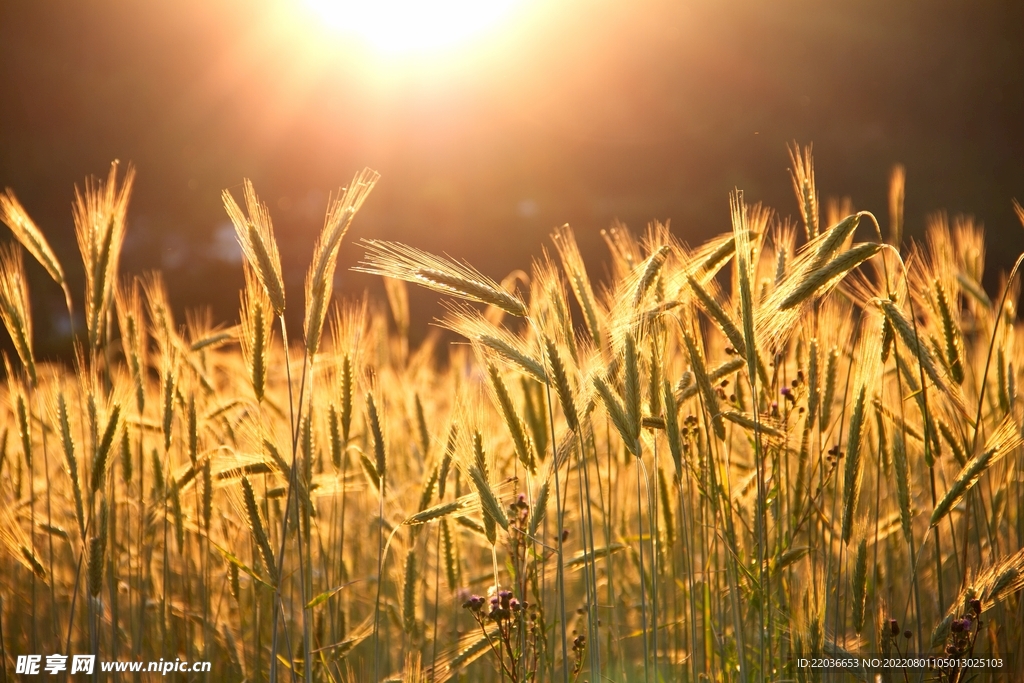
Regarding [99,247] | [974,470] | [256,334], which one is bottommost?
[974,470]

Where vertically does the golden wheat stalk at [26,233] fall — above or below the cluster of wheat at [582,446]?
above

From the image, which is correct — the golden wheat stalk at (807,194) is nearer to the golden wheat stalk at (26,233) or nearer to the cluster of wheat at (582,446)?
the cluster of wheat at (582,446)

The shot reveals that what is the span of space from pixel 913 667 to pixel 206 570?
1910 millimetres

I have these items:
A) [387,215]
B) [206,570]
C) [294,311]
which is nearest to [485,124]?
[387,215]

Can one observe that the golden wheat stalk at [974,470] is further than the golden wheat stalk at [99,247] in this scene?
No

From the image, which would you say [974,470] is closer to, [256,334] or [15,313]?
[256,334]

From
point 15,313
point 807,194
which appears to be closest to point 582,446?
point 807,194

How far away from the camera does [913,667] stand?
173 cm

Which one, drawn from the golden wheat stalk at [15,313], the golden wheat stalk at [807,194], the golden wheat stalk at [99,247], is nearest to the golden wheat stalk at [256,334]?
the golden wheat stalk at [99,247]

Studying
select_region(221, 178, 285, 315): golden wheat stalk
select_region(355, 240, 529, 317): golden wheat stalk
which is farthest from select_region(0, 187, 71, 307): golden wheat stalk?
select_region(355, 240, 529, 317): golden wheat stalk

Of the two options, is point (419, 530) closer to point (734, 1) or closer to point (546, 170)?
point (546, 170)

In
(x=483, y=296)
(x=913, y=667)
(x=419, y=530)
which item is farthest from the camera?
(x=419, y=530)

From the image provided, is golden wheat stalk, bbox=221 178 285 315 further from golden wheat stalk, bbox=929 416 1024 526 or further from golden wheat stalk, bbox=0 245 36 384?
golden wheat stalk, bbox=929 416 1024 526

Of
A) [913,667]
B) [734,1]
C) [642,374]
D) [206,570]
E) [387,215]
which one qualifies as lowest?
[913,667]
